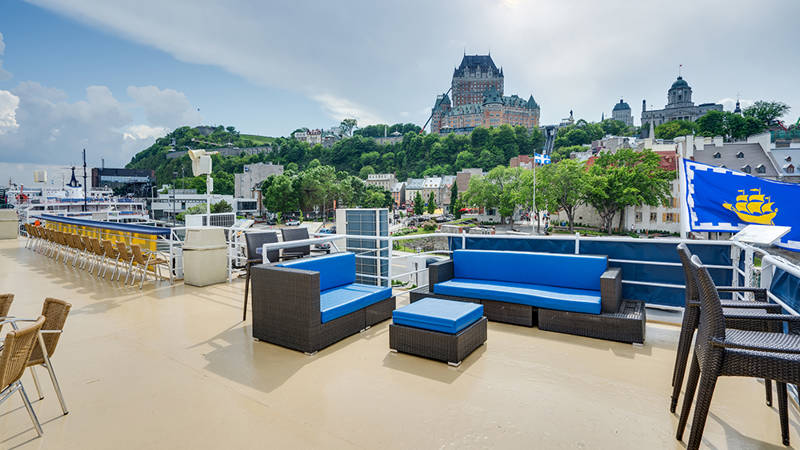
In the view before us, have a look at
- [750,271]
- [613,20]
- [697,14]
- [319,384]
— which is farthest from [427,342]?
[697,14]

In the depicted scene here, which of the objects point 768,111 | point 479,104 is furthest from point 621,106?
point 768,111

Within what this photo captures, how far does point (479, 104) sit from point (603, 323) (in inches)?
4931

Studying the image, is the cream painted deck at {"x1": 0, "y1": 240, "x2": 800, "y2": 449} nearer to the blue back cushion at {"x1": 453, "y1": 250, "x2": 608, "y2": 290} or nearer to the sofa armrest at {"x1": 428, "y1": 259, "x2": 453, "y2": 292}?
the blue back cushion at {"x1": 453, "y1": 250, "x2": 608, "y2": 290}

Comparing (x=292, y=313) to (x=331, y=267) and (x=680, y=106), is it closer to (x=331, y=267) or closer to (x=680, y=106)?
(x=331, y=267)

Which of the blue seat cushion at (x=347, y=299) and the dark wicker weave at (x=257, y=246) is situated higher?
the dark wicker weave at (x=257, y=246)

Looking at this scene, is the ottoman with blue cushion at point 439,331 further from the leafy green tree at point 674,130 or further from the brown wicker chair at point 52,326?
the leafy green tree at point 674,130

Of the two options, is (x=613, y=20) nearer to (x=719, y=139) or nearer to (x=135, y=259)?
(x=135, y=259)

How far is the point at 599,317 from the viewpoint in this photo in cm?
363

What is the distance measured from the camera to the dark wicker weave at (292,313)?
3.27 m

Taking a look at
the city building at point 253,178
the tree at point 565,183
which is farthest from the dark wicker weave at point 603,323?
the city building at point 253,178

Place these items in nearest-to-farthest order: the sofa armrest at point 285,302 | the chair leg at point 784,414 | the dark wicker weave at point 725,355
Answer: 1. the dark wicker weave at point 725,355
2. the chair leg at point 784,414
3. the sofa armrest at point 285,302

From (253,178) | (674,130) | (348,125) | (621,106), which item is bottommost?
(253,178)

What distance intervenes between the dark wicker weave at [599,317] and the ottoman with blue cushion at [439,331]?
756 millimetres

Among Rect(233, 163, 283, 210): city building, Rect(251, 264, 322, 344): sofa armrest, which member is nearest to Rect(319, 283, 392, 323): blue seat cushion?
Rect(251, 264, 322, 344): sofa armrest
